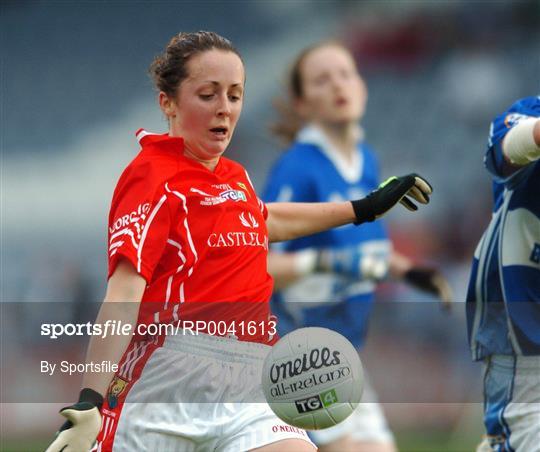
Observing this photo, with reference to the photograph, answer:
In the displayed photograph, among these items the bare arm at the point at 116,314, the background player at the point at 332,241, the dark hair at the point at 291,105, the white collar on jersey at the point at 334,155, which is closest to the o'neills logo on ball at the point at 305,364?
the bare arm at the point at 116,314

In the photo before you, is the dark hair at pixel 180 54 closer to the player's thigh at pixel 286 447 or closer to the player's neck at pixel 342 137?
the player's thigh at pixel 286 447

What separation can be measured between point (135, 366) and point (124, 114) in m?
10.8

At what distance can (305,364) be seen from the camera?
3.37 meters

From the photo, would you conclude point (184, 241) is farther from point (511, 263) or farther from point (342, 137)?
point (342, 137)

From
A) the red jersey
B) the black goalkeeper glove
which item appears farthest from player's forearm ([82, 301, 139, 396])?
the black goalkeeper glove

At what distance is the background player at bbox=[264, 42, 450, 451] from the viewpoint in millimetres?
5848

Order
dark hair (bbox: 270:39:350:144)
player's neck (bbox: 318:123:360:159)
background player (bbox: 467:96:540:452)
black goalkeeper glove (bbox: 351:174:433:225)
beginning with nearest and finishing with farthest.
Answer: background player (bbox: 467:96:540:452), black goalkeeper glove (bbox: 351:174:433:225), player's neck (bbox: 318:123:360:159), dark hair (bbox: 270:39:350:144)

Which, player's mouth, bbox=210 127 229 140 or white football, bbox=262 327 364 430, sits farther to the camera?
player's mouth, bbox=210 127 229 140

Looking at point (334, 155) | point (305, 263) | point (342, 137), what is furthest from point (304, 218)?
point (342, 137)

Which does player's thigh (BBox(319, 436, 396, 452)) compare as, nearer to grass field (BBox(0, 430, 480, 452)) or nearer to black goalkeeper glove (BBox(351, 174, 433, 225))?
black goalkeeper glove (BBox(351, 174, 433, 225))

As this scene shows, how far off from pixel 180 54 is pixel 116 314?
947 millimetres

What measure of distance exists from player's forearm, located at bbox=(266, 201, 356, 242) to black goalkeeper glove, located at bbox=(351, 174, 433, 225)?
1.5 inches

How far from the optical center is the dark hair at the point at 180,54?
11.7 feet

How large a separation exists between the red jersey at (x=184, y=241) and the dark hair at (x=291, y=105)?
11.3 ft
